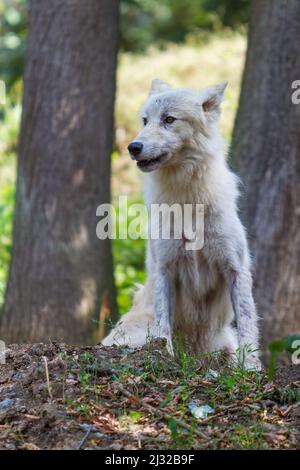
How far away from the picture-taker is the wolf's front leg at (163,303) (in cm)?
630

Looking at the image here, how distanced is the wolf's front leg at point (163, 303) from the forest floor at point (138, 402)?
759 millimetres

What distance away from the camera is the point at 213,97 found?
643cm

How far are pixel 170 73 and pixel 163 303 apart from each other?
A: 1169 centimetres

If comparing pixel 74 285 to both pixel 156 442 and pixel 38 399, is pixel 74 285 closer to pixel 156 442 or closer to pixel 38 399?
pixel 38 399

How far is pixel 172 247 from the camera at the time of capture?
6.34m

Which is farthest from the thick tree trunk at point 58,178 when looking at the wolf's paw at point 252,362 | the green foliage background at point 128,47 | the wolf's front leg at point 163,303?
the wolf's paw at point 252,362

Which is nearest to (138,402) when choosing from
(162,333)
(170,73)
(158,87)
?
(162,333)

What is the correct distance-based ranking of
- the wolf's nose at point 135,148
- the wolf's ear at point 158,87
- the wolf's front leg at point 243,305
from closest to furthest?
the wolf's nose at point 135,148, the wolf's front leg at point 243,305, the wolf's ear at point 158,87

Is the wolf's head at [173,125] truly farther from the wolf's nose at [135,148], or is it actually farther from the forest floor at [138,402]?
the forest floor at [138,402]

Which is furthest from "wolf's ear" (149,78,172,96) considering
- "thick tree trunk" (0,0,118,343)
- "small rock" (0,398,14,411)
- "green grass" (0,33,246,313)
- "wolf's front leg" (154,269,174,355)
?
"green grass" (0,33,246,313)

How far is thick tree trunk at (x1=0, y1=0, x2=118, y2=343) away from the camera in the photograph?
29.0 feet

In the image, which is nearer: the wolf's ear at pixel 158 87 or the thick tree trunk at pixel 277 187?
the wolf's ear at pixel 158 87

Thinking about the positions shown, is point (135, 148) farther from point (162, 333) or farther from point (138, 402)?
point (138, 402)

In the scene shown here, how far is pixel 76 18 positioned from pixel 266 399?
5606mm
